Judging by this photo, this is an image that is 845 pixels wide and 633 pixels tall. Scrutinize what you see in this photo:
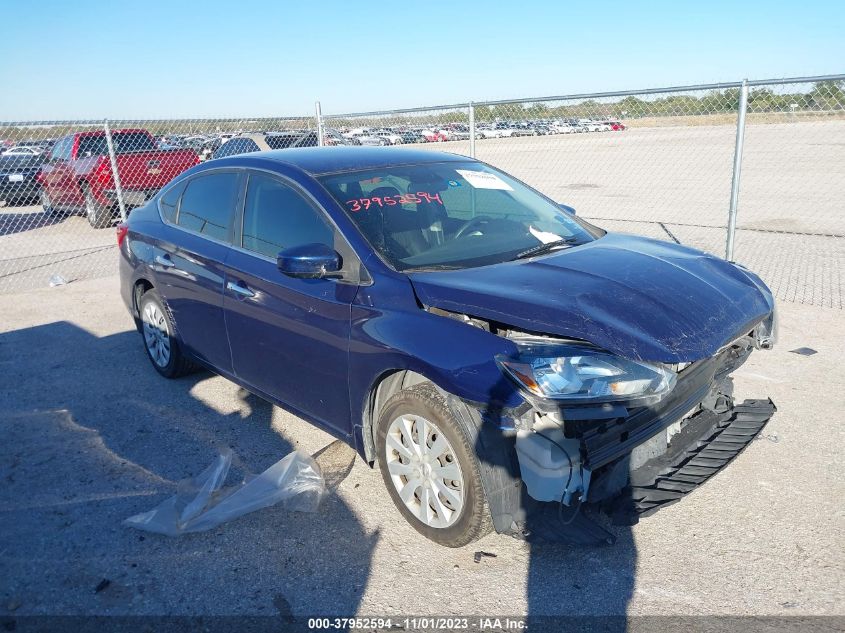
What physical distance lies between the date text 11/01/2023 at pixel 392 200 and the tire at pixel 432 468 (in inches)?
44.0

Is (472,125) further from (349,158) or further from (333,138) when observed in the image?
(349,158)

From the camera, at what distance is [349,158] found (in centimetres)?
427

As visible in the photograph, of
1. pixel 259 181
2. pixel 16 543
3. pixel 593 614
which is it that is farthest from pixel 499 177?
pixel 16 543

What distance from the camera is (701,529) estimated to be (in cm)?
326

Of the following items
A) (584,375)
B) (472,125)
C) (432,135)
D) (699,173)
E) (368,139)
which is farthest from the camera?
(699,173)

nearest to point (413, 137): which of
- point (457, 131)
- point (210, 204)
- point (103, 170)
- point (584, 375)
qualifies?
point (457, 131)

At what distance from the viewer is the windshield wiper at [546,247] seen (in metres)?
3.67

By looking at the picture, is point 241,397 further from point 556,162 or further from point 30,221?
point 556,162

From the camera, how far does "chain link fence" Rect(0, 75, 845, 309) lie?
7352 millimetres

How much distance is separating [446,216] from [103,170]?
11.2 metres

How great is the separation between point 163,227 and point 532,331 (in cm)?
333

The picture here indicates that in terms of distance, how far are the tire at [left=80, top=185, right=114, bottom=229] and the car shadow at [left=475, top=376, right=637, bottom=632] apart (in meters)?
12.7

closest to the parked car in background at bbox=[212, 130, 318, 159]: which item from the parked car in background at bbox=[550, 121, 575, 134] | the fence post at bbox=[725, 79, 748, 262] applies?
the parked car in background at bbox=[550, 121, 575, 134]

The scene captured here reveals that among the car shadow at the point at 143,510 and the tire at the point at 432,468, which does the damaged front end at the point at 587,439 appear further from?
the car shadow at the point at 143,510
